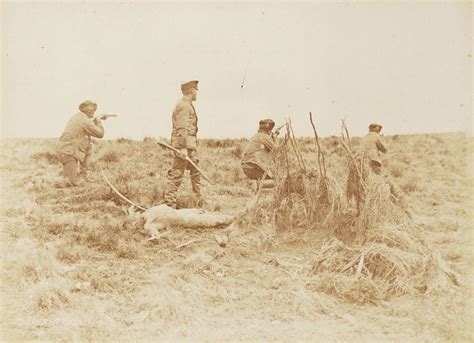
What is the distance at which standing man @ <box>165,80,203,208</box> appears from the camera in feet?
25.5

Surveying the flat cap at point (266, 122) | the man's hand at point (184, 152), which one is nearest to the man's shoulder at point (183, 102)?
the man's hand at point (184, 152)

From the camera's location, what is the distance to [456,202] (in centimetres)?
1020

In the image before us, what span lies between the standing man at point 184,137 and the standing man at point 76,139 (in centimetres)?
214

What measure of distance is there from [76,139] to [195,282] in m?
5.37

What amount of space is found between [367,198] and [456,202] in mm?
5193

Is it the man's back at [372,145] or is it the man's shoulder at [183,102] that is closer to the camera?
the man's shoulder at [183,102]

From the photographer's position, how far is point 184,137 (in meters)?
7.98

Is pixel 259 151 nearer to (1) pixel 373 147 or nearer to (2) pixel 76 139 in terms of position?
(1) pixel 373 147

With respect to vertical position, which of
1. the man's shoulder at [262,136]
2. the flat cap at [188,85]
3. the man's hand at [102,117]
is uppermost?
the flat cap at [188,85]

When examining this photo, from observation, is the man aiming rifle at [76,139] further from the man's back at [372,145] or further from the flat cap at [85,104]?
the man's back at [372,145]

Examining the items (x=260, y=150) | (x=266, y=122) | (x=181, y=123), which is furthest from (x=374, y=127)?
(x=181, y=123)

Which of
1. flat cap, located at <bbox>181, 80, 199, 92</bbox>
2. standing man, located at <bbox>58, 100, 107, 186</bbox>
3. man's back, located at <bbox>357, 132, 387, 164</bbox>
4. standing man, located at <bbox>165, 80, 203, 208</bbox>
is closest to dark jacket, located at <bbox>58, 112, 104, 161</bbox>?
standing man, located at <bbox>58, 100, 107, 186</bbox>

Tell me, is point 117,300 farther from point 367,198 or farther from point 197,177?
point 197,177

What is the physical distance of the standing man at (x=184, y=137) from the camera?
306 inches
